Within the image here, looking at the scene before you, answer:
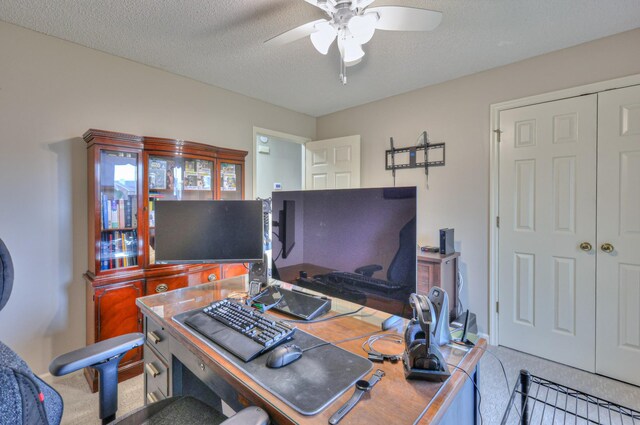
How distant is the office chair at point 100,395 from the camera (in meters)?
0.60

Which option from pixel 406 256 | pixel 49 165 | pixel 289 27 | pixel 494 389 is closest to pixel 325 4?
pixel 289 27

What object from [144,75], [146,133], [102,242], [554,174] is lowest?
[102,242]

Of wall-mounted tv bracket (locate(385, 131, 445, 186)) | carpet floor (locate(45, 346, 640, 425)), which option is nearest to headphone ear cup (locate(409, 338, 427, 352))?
carpet floor (locate(45, 346, 640, 425))

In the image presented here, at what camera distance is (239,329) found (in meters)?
1.08

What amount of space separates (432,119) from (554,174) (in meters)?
1.21

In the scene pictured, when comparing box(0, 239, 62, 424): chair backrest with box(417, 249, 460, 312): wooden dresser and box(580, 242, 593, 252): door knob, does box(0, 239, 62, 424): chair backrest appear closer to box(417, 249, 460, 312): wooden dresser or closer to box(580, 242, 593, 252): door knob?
box(417, 249, 460, 312): wooden dresser

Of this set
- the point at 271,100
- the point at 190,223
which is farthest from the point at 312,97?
the point at 190,223

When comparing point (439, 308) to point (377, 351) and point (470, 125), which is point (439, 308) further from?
point (470, 125)

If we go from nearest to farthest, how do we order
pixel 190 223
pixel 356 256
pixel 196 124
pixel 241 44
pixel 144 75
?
pixel 356 256 → pixel 190 223 → pixel 241 44 → pixel 144 75 → pixel 196 124

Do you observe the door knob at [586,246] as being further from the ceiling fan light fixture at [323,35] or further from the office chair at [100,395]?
the office chair at [100,395]

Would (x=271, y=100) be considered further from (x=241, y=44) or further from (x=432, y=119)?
(x=432, y=119)

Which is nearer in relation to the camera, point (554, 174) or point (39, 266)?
point (39, 266)

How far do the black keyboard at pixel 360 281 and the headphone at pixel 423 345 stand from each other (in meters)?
0.17

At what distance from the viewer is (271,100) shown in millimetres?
3543
